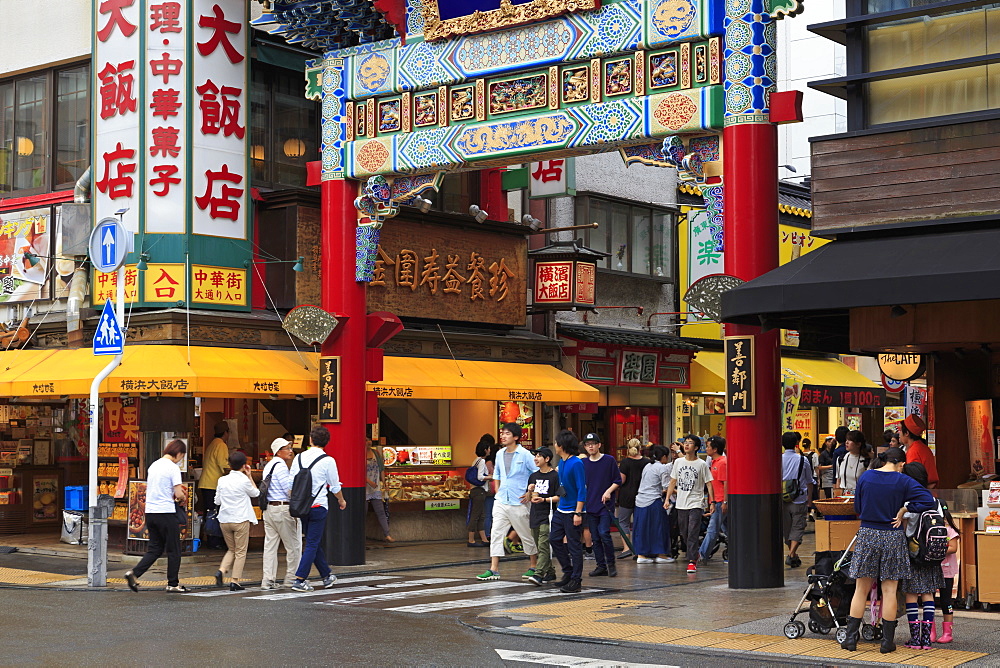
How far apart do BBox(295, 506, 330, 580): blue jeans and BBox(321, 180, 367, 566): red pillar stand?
245 centimetres

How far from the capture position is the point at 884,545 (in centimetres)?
1105

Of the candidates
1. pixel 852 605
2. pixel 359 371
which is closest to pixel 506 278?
pixel 359 371

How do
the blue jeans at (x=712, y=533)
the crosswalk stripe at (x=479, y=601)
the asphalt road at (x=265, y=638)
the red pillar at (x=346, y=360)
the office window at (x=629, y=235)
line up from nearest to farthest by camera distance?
the asphalt road at (x=265, y=638) → the crosswalk stripe at (x=479, y=601) → the red pillar at (x=346, y=360) → the blue jeans at (x=712, y=533) → the office window at (x=629, y=235)

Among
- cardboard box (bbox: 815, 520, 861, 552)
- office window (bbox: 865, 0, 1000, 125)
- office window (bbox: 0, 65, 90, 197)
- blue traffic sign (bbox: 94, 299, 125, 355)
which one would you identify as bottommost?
cardboard box (bbox: 815, 520, 861, 552)

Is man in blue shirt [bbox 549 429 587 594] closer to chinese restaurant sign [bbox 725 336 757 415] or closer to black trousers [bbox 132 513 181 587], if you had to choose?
chinese restaurant sign [bbox 725 336 757 415]

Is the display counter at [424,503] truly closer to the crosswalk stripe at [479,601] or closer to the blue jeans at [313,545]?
the blue jeans at [313,545]

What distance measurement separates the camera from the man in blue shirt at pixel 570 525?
1554 cm

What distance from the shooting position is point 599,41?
55.7 ft

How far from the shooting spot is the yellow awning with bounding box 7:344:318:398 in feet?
61.5

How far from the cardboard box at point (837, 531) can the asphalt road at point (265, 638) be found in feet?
12.1

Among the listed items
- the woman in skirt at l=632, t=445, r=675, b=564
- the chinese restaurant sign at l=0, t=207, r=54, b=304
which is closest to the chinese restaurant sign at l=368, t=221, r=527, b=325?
the chinese restaurant sign at l=0, t=207, r=54, b=304

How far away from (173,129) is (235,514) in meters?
6.84

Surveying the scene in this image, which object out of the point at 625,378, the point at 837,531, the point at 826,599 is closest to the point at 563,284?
the point at 625,378

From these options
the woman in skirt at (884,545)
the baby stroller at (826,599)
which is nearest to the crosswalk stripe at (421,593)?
the baby stroller at (826,599)
